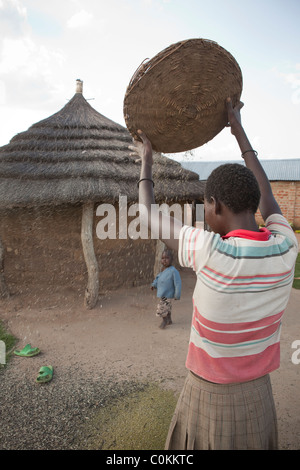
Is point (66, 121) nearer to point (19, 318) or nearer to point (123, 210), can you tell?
point (123, 210)

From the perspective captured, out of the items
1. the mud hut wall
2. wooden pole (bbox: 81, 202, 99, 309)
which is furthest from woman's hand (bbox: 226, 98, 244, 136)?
the mud hut wall

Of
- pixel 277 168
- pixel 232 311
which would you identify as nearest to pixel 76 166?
pixel 232 311

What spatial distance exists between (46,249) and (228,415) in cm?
528

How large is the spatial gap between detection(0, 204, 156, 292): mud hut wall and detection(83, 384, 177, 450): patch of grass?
10.4ft

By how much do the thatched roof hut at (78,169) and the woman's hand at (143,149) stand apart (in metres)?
3.62

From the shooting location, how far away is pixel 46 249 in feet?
20.6

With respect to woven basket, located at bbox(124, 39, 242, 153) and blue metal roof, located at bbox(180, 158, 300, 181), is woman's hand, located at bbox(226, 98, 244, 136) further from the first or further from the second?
blue metal roof, located at bbox(180, 158, 300, 181)

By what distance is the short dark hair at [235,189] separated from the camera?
1350 millimetres

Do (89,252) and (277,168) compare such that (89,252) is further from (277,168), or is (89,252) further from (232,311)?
(277,168)

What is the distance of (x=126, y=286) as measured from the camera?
6926 mm

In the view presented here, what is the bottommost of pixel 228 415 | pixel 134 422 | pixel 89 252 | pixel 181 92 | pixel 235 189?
pixel 134 422

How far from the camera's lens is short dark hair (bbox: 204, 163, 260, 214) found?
4.43ft

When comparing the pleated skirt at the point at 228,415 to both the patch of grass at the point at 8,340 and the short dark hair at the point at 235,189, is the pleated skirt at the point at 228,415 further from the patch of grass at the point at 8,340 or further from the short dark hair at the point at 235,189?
the patch of grass at the point at 8,340

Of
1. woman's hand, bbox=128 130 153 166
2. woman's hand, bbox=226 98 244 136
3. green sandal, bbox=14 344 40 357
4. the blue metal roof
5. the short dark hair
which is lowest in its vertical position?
green sandal, bbox=14 344 40 357
